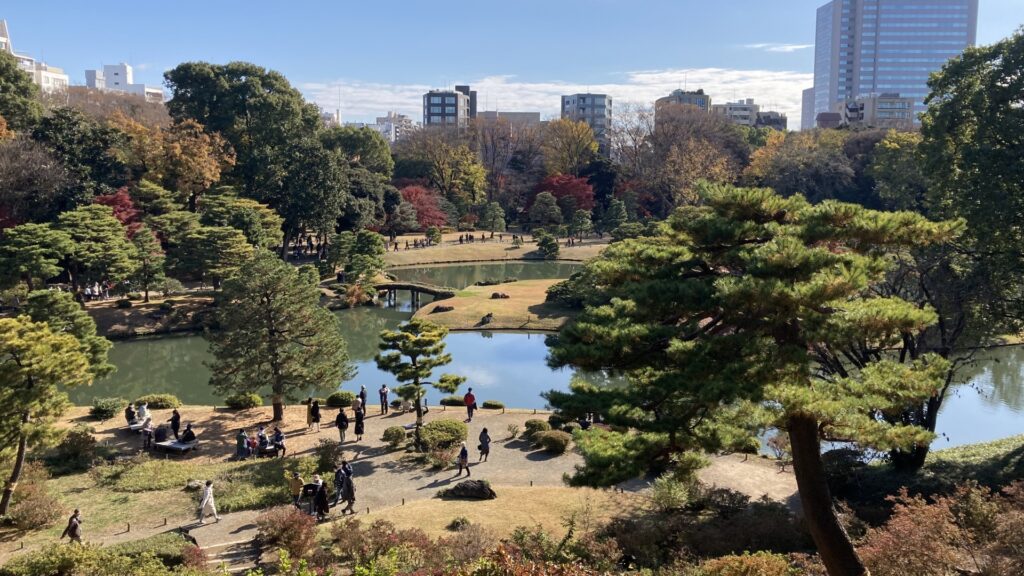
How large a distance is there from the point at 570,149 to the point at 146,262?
157ft

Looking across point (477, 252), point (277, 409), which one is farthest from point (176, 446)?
point (477, 252)

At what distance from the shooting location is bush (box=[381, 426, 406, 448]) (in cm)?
1842

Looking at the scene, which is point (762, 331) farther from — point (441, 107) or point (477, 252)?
point (441, 107)

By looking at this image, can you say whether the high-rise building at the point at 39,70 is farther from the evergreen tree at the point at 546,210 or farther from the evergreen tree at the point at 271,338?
the evergreen tree at the point at 271,338

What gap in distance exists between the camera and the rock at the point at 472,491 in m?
14.8

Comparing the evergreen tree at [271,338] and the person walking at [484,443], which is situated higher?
the evergreen tree at [271,338]

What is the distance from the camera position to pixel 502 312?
37125mm

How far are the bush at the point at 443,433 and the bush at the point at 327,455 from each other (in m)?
2.18

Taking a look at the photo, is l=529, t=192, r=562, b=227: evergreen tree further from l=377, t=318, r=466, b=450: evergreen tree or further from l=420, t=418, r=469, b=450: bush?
l=420, t=418, r=469, b=450: bush

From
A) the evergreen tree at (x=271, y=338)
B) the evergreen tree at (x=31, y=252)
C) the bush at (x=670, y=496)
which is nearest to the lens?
the bush at (x=670, y=496)

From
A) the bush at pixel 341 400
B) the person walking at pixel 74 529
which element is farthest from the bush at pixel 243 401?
the person walking at pixel 74 529

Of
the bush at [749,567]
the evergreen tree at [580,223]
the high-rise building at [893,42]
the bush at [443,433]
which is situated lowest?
the bush at [443,433]

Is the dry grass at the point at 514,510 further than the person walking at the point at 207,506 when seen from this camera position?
No

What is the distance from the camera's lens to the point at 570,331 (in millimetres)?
9344
